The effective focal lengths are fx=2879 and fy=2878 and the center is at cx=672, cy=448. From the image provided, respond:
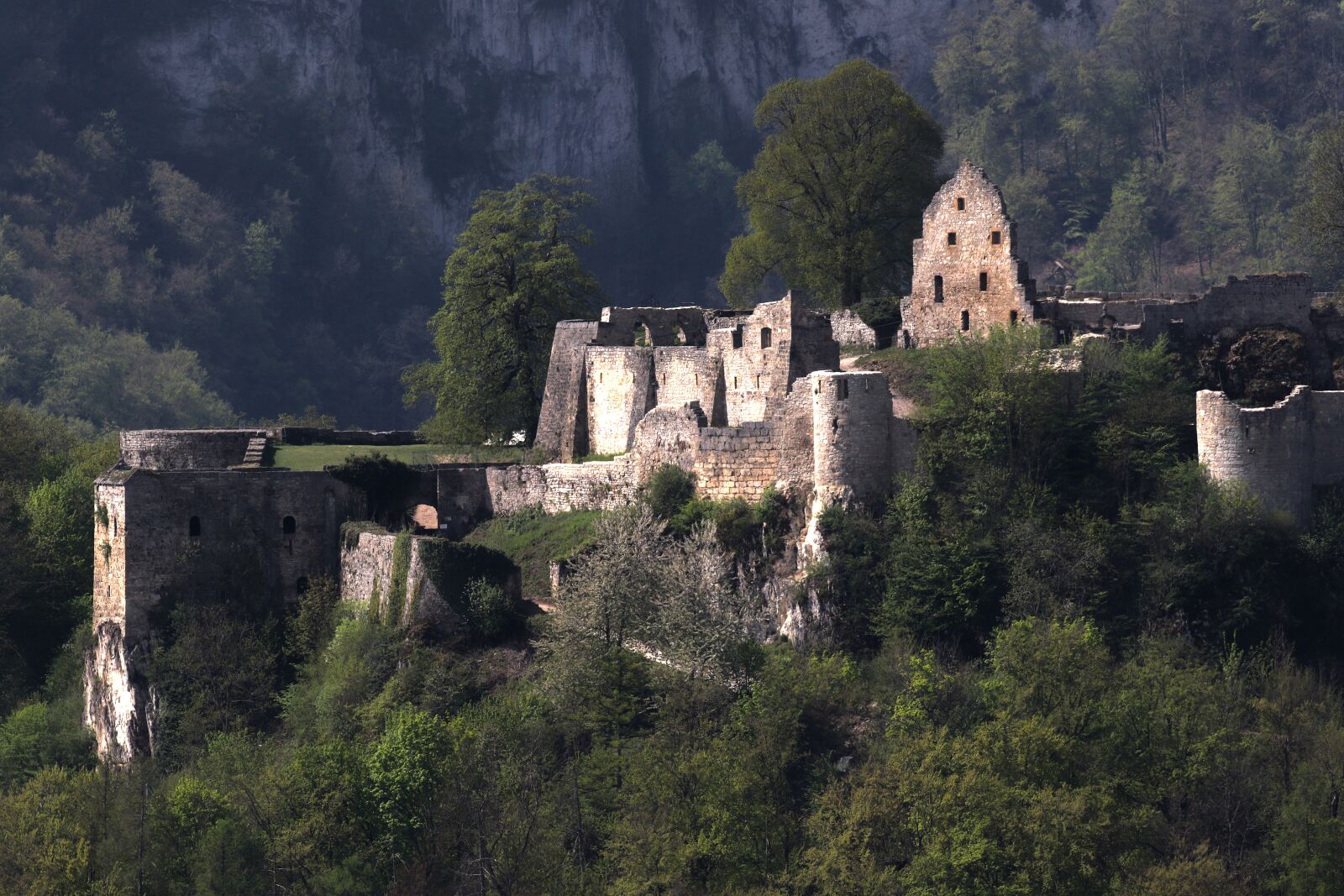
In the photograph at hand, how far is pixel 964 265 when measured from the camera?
66312 mm

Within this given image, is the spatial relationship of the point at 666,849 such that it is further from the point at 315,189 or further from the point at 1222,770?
the point at 315,189

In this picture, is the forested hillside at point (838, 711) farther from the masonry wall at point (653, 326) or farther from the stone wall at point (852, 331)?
the masonry wall at point (653, 326)

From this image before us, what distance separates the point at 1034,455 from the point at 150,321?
90270 millimetres

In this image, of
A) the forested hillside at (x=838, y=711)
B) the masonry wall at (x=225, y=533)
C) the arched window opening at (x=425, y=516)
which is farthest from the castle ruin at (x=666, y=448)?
the forested hillside at (x=838, y=711)

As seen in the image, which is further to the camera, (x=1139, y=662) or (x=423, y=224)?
(x=423, y=224)

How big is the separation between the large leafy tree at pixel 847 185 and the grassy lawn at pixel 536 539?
13943 mm

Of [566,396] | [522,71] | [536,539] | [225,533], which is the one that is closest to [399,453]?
[566,396]

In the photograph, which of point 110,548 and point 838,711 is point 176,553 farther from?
point 838,711

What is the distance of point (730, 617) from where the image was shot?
185 feet

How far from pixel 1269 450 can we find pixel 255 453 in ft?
76.6

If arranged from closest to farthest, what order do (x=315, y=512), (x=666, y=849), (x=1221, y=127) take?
(x=666, y=849)
(x=315, y=512)
(x=1221, y=127)

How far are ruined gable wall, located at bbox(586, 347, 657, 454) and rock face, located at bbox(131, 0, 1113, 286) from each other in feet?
269

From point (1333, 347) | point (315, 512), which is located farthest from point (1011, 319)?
point (315, 512)

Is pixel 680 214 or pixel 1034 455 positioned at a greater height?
pixel 680 214
